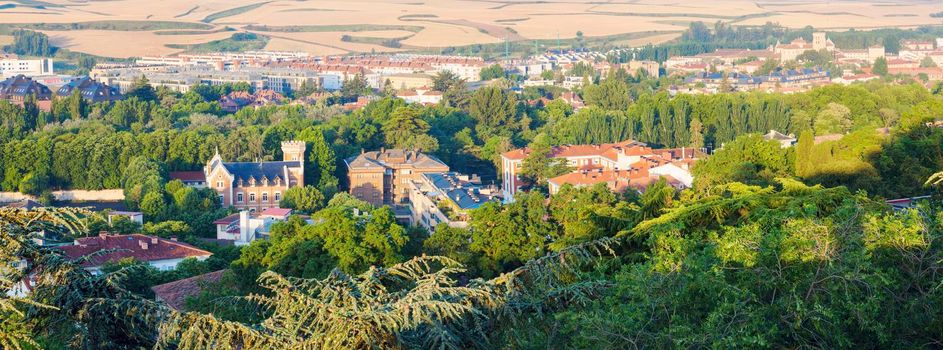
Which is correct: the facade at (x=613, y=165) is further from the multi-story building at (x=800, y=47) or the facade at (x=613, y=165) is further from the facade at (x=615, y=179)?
the multi-story building at (x=800, y=47)

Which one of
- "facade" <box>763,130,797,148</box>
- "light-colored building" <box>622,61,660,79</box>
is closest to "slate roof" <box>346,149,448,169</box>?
"facade" <box>763,130,797,148</box>

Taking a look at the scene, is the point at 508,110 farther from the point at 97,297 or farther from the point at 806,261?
the point at 97,297

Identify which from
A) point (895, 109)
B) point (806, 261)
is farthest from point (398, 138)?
point (806, 261)

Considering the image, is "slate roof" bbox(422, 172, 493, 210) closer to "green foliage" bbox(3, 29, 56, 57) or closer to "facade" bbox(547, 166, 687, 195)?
"facade" bbox(547, 166, 687, 195)

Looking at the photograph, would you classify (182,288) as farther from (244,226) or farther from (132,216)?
(132,216)

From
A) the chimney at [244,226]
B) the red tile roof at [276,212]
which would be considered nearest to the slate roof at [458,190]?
the red tile roof at [276,212]

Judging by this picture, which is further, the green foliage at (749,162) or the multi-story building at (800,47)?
the multi-story building at (800,47)
